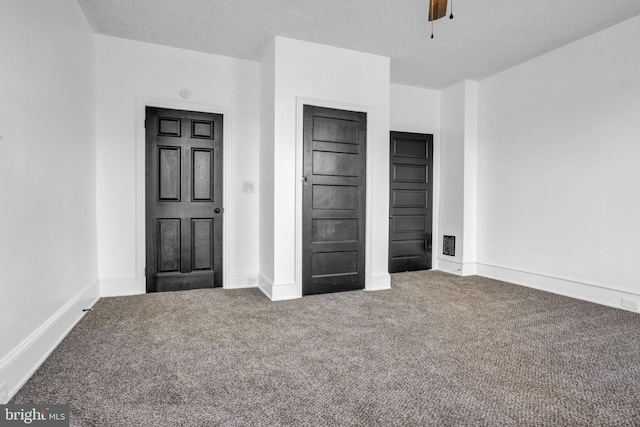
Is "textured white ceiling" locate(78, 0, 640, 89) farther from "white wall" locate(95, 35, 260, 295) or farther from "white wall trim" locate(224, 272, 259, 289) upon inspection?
"white wall trim" locate(224, 272, 259, 289)

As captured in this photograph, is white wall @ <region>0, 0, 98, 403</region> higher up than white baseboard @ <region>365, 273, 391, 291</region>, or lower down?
higher up

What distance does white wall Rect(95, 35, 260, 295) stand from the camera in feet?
12.7

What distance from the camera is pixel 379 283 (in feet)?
14.0

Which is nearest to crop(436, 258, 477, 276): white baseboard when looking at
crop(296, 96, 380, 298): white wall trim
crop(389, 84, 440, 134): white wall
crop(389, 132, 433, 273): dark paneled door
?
crop(389, 132, 433, 273): dark paneled door

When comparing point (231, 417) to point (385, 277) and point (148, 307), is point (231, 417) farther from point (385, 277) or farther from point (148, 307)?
point (385, 277)

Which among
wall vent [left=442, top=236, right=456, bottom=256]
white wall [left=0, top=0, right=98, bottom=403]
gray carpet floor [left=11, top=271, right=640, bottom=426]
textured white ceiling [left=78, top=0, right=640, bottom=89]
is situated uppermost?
textured white ceiling [left=78, top=0, right=640, bottom=89]

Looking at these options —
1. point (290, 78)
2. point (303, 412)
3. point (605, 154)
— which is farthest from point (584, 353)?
point (290, 78)

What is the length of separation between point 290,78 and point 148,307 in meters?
2.81

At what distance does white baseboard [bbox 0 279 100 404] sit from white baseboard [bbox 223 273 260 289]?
1515 millimetres

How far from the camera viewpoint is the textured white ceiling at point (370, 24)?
3193 mm

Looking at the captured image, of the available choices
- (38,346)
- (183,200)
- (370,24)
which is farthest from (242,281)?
(370,24)

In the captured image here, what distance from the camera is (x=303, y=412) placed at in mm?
1689

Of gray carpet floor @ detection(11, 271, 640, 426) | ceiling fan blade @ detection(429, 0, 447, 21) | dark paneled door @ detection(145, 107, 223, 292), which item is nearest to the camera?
gray carpet floor @ detection(11, 271, 640, 426)

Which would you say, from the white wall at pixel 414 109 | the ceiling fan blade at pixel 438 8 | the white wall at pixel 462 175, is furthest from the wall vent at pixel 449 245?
the ceiling fan blade at pixel 438 8
